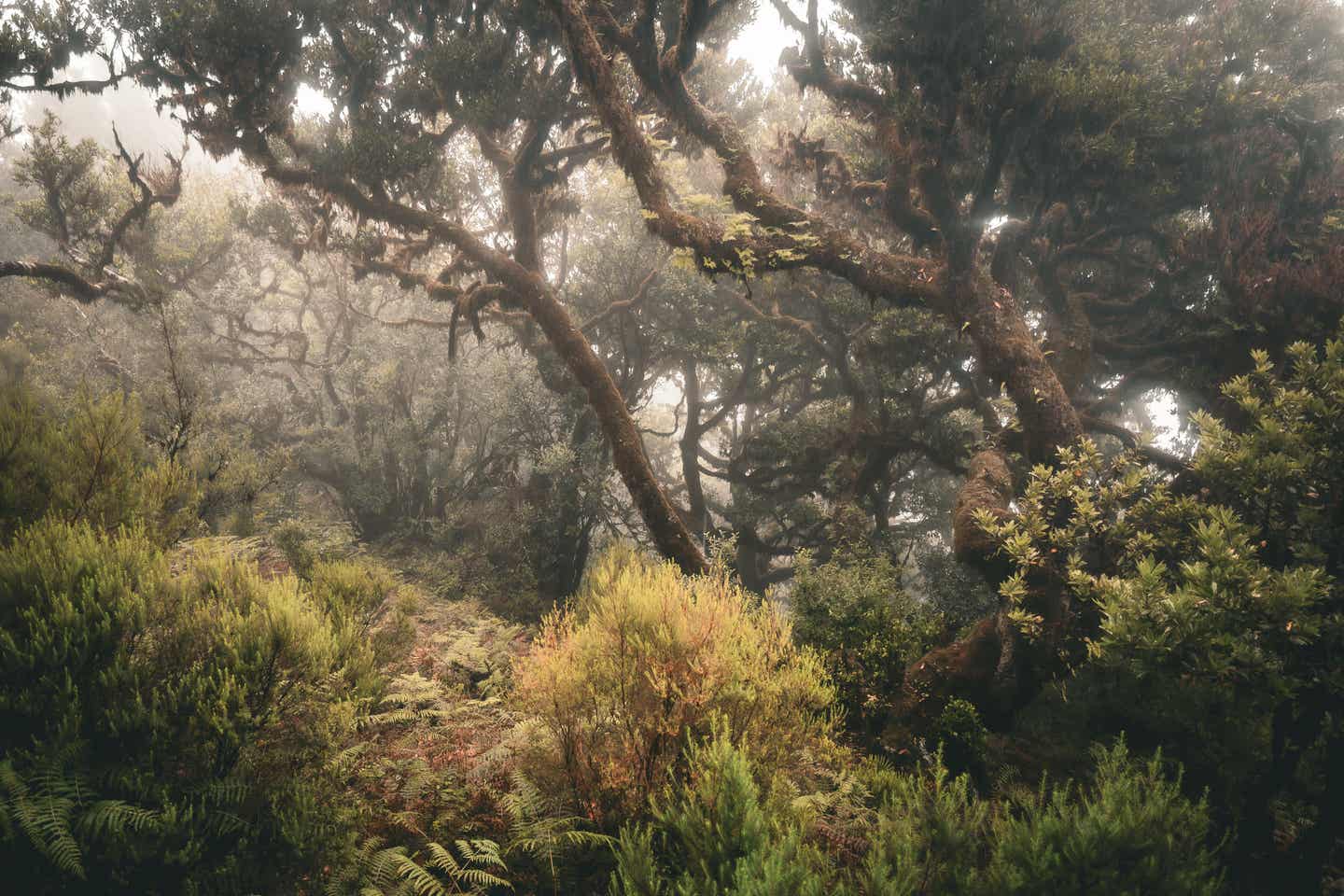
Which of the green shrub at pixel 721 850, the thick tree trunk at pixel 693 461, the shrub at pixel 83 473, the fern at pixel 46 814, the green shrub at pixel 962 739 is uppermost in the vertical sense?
the thick tree trunk at pixel 693 461

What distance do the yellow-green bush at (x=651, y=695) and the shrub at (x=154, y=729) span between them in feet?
5.40

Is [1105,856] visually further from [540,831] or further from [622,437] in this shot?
[622,437]

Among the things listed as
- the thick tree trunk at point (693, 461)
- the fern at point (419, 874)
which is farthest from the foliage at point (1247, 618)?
the thick tree trunk at point (693, 461)

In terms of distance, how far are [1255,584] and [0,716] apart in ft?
29.6

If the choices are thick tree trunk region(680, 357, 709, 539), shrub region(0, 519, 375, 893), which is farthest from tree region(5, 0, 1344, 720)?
shrub region(0, 519, 375, 893)

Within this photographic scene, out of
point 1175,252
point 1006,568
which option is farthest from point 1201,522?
point 1175,252

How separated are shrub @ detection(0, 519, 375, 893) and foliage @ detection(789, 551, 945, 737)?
5.31 m

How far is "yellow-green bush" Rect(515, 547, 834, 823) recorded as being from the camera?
4.16m

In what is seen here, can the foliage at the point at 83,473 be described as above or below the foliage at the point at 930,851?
above

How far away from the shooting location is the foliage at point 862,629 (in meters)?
6.95

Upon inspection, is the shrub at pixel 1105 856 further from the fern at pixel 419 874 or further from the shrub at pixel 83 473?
the shrub at pixel 83 473

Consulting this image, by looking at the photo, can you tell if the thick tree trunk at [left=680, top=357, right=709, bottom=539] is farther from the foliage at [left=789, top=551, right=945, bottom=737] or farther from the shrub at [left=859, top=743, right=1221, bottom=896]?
the shrub at [left=859, top=743, right=1221, bottom=896]

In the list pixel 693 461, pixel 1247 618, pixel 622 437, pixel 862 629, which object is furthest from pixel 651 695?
pixel 693 461

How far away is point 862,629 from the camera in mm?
7852
